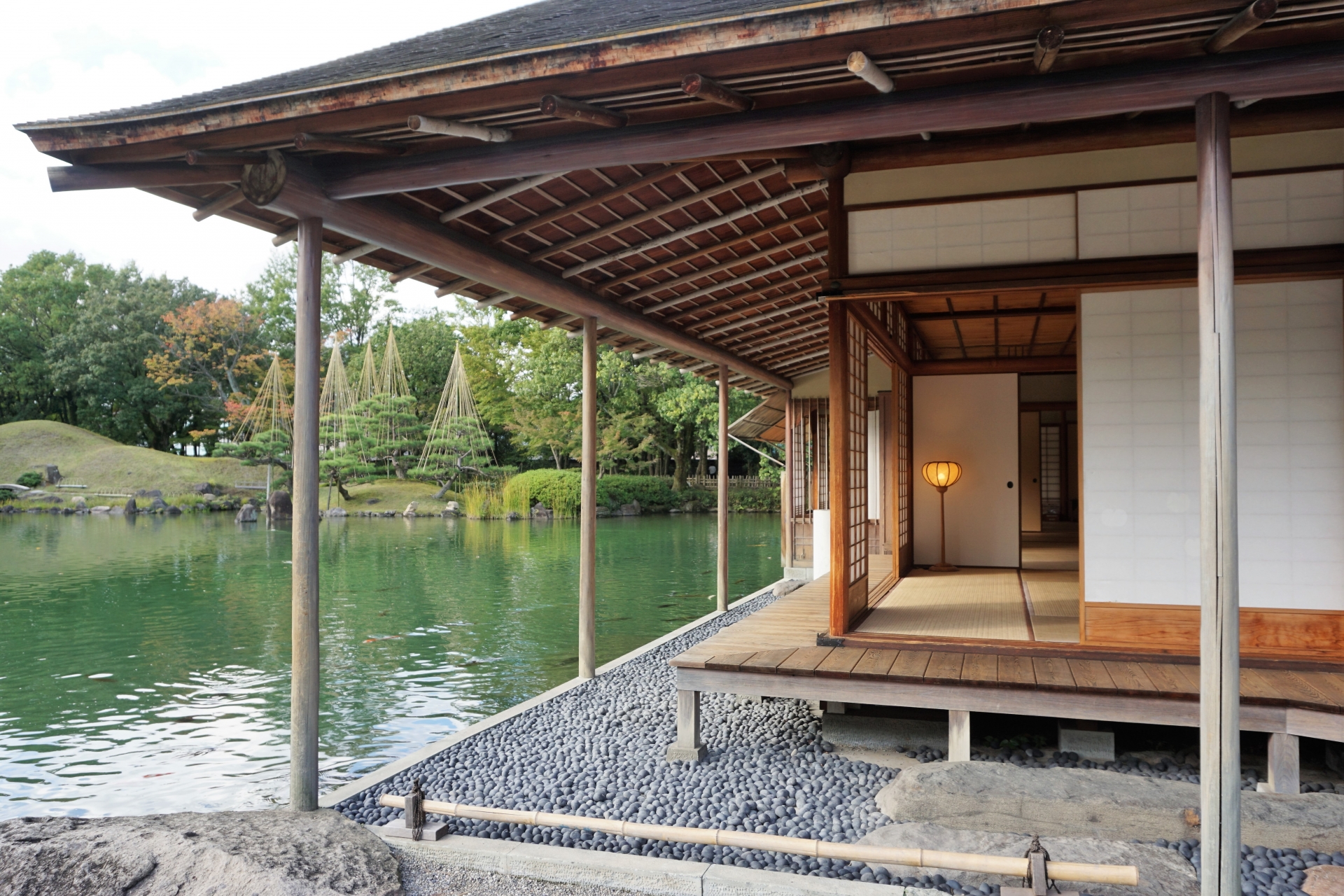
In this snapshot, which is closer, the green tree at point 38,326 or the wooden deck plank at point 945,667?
the wooden deck plank at point 945,667

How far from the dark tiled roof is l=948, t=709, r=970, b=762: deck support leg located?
3080 millimetres

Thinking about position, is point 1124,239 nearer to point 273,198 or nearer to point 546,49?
point 546,49

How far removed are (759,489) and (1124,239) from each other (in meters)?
24.5

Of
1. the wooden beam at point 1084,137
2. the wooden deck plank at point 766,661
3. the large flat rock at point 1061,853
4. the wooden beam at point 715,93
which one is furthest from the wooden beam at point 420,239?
the large flat rock at point 1061,853

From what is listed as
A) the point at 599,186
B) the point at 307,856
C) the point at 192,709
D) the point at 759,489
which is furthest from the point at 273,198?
the point at 759,489

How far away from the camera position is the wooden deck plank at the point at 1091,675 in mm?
3751

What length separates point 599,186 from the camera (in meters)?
4.54

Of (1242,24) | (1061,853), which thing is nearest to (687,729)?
(1061,853)

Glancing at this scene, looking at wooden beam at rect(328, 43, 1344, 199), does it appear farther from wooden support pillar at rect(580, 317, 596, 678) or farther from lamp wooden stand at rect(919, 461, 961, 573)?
lamp wooden stand at rect(919, 461, 961, 573)

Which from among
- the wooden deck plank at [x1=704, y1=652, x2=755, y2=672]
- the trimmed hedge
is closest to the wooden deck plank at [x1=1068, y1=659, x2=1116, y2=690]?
the wooden deck plank at [x1=704, y1=652, x2=755, y2=672]

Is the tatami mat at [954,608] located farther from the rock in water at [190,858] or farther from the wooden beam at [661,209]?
the rock in water at [190,858]

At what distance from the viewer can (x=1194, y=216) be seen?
4.03 meters

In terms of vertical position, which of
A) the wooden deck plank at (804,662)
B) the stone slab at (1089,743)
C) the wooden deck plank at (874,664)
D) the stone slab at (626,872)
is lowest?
the stone slab at (626,872)

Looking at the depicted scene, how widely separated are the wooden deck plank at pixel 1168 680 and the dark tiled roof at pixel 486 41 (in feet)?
10.0
